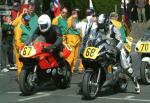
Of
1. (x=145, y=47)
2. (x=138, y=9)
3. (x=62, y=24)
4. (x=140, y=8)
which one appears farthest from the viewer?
(x=138, y=9)

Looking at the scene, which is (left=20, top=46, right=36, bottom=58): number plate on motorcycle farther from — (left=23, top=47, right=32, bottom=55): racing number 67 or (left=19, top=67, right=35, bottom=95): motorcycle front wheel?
(left=19, top=67, right=35, bottom=95): motorcycle front wheel

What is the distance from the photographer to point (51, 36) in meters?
13.7

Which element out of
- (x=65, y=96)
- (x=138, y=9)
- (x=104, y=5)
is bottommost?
(x=65, y=96)

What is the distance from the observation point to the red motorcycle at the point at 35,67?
13070 mm

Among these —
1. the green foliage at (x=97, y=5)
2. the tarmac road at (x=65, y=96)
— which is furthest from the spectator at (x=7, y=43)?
the green foliage at (x=97, y=5)

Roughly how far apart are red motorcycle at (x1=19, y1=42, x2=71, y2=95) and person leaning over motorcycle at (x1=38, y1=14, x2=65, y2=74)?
145mm

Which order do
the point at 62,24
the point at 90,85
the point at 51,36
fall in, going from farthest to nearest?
the point at 62,24 < the point at 51,36 < the point at 90,85

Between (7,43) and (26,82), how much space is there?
21.1 feet

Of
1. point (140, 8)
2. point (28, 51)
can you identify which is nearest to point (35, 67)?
point (28, 51)

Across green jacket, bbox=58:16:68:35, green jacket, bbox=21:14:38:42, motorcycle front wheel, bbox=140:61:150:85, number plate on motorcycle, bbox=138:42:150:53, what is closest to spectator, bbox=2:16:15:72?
green jacket, bbox=58:16:68:35

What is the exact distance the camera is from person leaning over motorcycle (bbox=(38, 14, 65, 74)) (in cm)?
1350

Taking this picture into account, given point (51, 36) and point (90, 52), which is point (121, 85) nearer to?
point (90, 52)

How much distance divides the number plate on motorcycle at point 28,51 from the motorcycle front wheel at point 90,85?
1.46 metres

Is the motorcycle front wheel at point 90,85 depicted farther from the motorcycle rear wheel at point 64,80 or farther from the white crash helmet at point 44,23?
the white crash helmet at point 44,23
